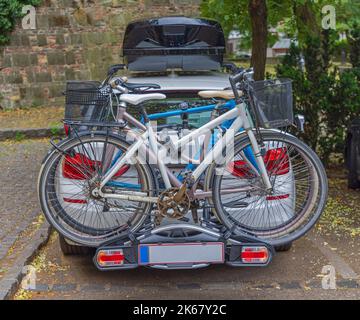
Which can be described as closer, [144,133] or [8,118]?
[144,133]

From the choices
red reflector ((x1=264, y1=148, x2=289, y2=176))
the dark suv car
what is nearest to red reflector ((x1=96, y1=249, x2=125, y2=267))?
red reflector ((x1=264, y1=148, x2=289, y2=176))

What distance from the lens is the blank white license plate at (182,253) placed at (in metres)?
4.44

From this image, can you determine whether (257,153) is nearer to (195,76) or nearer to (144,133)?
(144,133)

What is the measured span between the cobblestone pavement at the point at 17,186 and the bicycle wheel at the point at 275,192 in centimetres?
230

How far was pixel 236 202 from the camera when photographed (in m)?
4.80

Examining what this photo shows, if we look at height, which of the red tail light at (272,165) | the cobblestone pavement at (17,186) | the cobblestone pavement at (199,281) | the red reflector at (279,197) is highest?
the red tail light at (272,165)

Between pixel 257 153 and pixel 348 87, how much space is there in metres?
3.79

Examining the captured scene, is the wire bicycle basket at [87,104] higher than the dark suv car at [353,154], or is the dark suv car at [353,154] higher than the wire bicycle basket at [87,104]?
the wire bicycle basket at [87,104]

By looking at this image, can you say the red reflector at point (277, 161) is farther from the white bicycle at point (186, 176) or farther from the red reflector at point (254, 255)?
the red reflector at point (254, 255)

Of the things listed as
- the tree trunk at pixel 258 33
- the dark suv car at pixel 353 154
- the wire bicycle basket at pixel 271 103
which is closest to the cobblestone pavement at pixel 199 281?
the wire bicycle basket at pixel 271 103

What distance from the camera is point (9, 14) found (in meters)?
14.4

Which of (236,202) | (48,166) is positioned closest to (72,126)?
(48,166)

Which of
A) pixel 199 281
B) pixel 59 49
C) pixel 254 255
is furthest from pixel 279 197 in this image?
pixel 59 49

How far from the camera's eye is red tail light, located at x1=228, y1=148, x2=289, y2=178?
15.7 ft
